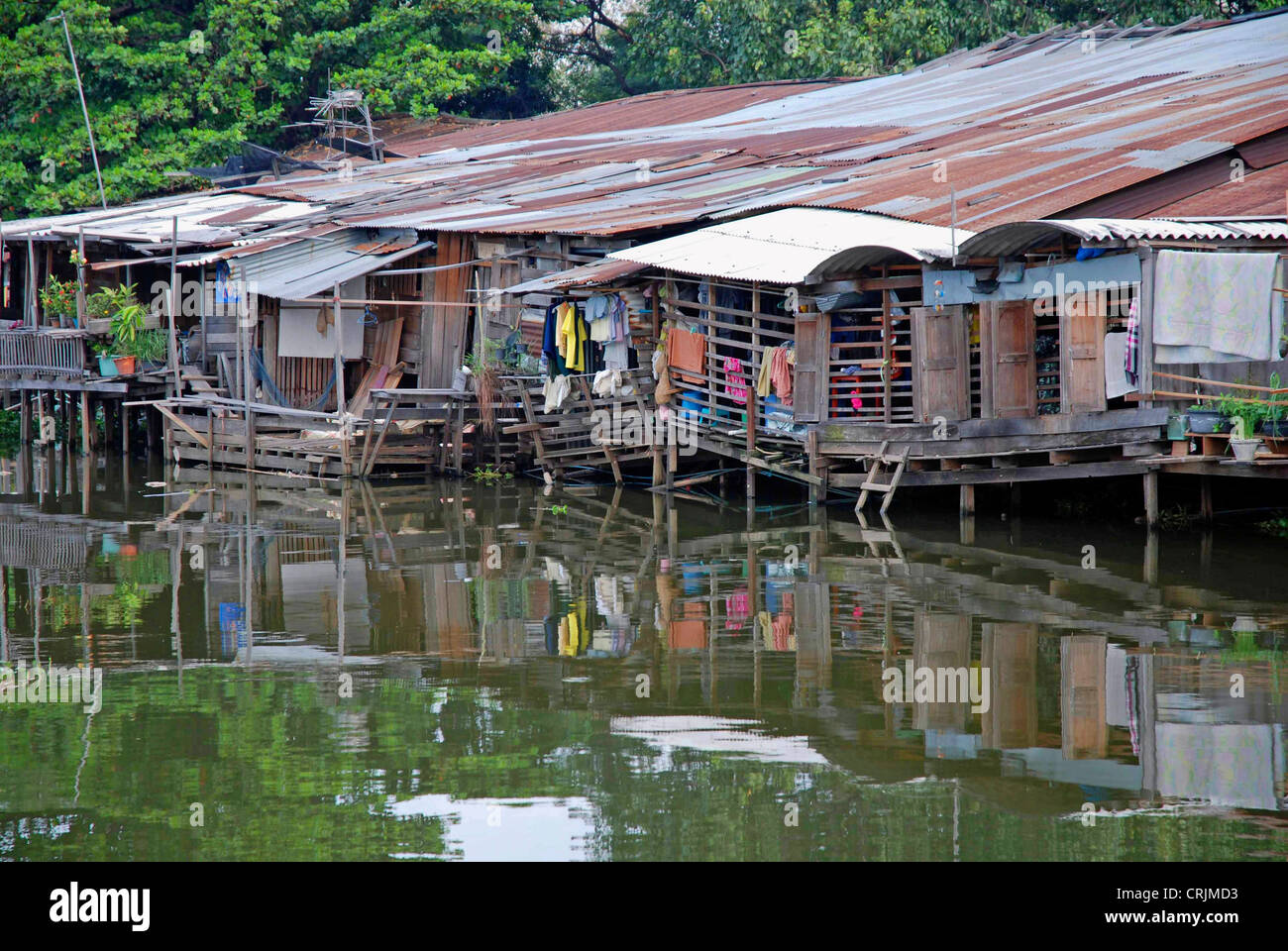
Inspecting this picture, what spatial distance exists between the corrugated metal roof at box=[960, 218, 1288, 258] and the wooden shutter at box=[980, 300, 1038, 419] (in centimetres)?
71

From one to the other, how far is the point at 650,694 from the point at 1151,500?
7104 millimetres

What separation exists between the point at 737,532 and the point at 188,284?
1234cm

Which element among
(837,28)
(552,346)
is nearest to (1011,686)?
(552,346)

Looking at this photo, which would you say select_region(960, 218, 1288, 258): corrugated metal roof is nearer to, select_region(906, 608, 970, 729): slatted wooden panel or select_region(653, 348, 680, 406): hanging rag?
select_region(906, 608, 970, 729): slatted wooden panel

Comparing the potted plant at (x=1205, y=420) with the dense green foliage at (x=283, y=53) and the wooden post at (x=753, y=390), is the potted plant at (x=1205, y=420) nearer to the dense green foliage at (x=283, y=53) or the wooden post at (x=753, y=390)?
the wooden post at (x=753, y=390)

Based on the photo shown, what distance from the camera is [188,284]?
24.2m

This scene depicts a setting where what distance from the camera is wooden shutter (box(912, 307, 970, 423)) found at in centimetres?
1578

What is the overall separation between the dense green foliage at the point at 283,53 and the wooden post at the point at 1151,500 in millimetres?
17953

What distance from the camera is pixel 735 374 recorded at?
1766 cm

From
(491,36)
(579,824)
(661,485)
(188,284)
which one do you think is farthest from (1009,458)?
(491,36)

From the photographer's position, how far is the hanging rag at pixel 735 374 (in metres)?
17.6

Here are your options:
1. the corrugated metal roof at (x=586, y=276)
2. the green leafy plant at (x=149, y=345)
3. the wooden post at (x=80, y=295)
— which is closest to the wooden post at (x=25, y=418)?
the wooden post at (x=80, y=295)

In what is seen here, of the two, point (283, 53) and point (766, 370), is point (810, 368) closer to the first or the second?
point (766, 370)

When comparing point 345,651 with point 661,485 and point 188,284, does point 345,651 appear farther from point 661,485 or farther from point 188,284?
point 188,284
